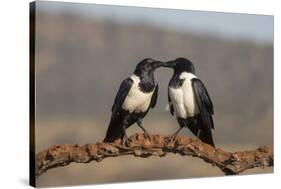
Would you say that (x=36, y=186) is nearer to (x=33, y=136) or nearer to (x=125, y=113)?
(x=33, y=136)

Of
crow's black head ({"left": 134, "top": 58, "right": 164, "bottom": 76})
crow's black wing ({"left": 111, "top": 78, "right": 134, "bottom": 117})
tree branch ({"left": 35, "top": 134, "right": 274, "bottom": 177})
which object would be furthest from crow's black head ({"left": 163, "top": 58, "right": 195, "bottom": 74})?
tree branch ({"left": 35, "top": 134, "right": 274, "bottom": 177})

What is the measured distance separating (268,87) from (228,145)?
87 centimetres

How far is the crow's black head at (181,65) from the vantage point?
7.46 meters

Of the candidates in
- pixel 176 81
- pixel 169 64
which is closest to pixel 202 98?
pixel 176 81

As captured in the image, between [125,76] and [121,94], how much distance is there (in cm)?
19

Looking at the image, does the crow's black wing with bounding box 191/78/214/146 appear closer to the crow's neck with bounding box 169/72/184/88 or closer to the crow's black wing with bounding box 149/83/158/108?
the crow's neck with bounding box 169/72/184/88

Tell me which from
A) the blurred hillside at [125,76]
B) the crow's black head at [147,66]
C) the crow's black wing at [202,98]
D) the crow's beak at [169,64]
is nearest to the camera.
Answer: the blurred hillside at [125,76]

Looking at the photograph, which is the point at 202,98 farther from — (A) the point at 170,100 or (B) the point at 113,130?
(B) the point at 113,130

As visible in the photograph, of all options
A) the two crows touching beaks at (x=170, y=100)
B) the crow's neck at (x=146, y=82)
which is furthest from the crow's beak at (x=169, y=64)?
the crow's neck at (x=146, y=82)

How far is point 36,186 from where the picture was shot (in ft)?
22.3

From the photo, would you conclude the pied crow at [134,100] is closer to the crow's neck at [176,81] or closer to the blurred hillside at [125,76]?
the blurred hillside at [125,76]

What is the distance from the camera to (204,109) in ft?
25.0

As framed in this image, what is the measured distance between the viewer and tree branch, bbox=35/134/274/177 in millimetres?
6898

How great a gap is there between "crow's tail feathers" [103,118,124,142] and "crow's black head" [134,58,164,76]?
561mm
